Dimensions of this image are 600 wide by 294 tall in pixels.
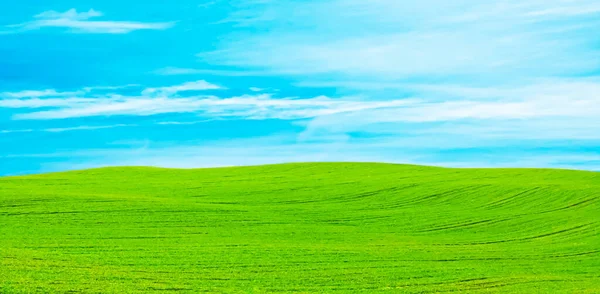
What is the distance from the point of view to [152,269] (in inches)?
928

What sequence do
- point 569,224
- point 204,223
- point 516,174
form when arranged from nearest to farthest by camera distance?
point 204,223, point 569,224, point 516,174

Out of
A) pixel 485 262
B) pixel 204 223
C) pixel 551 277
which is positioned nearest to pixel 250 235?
pixel 204 223

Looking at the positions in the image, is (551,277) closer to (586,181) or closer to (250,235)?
(250,235)

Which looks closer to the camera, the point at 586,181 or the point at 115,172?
the point at 586,181

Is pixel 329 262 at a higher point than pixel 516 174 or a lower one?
lower

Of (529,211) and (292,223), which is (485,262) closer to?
(292,223)

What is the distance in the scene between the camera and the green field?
73.7ft

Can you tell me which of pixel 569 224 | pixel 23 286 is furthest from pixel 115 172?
pixel 23 286

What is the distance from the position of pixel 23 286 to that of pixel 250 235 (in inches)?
555

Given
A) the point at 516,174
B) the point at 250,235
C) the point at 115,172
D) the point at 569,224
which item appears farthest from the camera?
Result: the point at 115,172

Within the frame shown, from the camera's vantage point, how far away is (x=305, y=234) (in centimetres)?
3250

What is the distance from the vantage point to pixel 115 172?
6222 centimetres

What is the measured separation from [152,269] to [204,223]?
1070 centimetres

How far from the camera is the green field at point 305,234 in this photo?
22453 mm
